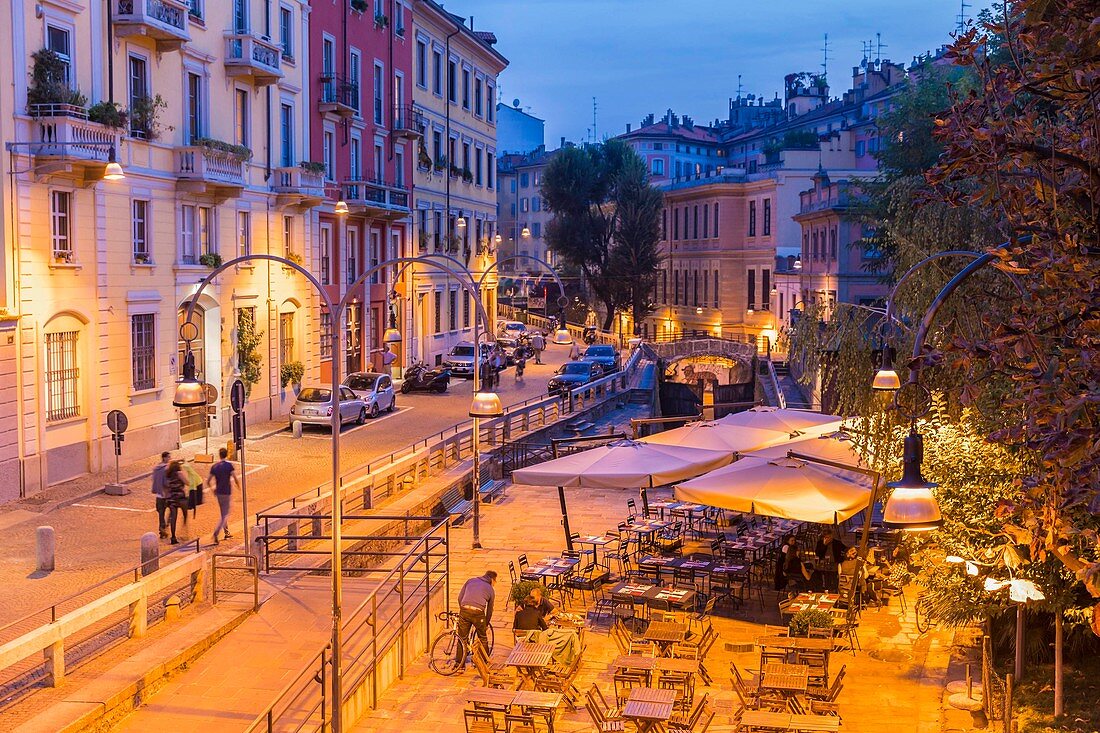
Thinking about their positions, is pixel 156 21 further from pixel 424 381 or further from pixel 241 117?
pixel 424 381

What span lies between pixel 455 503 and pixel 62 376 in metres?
9.07

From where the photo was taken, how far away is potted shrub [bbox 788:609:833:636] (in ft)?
50.7

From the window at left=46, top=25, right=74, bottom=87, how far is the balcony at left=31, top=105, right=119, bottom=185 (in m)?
0.95

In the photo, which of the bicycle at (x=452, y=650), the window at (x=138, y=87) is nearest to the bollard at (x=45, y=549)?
the bicycle at (x=452, y=650)

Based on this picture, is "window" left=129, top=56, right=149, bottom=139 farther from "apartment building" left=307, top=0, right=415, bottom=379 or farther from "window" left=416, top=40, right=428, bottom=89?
"window" left=416, top=40, right=428, bottom=89

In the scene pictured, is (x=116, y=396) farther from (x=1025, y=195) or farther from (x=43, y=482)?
(x=1025, y=195)

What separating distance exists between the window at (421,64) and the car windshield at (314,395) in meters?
22.1

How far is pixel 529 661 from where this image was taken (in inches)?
544

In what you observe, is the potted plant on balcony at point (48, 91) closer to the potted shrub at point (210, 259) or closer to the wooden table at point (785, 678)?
the potted shrub at point (210, 259)

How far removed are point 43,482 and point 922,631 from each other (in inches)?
717

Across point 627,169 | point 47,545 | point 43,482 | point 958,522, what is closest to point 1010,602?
point 958,522

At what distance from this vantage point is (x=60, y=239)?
2761 centimetres

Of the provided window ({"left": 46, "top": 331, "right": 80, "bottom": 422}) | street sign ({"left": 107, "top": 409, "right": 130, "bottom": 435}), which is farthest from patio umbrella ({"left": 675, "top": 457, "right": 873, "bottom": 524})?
window ({"left": 46, "top": 331, "right": 80, "bottom": 422})

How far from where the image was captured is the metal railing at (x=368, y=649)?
492 inches
